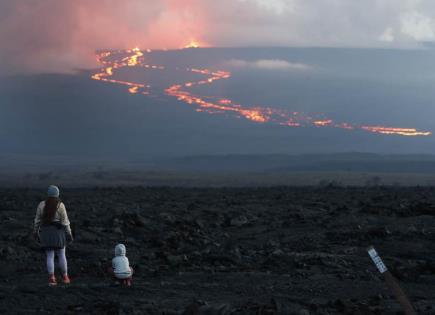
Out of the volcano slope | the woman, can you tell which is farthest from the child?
the woman

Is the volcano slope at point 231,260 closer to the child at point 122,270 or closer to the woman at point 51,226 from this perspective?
the child at point 122,270

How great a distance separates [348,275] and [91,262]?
4.92m

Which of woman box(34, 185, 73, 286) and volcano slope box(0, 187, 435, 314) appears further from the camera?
woman box(34, 185, 73, 286)

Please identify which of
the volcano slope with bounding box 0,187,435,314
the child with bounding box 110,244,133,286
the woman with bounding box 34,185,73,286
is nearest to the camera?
the volcano slope with bounding box 0,187,435,314

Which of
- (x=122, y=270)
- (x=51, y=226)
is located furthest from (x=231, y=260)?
(x=51, y=226)

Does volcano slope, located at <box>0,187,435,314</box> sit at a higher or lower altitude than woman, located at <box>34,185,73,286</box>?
lower

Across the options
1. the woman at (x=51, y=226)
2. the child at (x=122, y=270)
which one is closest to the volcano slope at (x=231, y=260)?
the child at (x=122, y=270)

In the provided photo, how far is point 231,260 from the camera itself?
16906mm

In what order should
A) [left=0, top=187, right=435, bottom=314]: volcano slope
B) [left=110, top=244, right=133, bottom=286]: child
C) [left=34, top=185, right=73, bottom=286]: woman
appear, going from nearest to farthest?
[left=0, top=187, right=435, bottom=314]: volcano slope, [left=110, top=244, right=133, bottom=286]: child, [left=34, top=185, right=73, bottom=286]: woman

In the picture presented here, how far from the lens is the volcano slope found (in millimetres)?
12297

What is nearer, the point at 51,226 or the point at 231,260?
the point at 51,226

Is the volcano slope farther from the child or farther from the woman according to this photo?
the woman

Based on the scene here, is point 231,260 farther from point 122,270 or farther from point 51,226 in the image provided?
point 51,226

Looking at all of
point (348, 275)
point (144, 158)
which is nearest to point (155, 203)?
point (348, 275)
